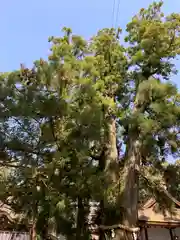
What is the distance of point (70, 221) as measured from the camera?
4.30 meters

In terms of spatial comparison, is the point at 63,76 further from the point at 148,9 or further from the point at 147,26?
the point at 148,9

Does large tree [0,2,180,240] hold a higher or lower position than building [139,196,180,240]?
higher

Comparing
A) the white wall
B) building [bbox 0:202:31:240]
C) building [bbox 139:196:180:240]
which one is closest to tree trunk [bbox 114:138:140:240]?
building [bbox 0:202:31:240]

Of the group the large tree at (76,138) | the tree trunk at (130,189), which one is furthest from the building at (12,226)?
the tree trunk at (130,189)

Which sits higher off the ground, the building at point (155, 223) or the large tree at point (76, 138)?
the large tree at point (76, 138)

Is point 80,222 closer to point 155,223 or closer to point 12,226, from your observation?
point 12,226

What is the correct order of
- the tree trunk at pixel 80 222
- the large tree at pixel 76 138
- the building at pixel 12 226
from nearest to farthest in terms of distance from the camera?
the large tree at pixel 76 138 → the tree trunk at pixel 80 222 → the building at pixel 12 226

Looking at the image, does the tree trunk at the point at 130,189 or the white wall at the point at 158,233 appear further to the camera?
the white wall at the point at 158,233

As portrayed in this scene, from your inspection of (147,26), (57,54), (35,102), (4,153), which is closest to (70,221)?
(4,153)

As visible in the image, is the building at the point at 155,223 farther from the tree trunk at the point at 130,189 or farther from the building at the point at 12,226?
the building at the point at 12,226

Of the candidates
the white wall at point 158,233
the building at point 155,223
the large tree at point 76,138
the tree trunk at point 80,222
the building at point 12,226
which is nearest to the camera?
the large tree at point 76,138

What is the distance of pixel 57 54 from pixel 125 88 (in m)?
1.79

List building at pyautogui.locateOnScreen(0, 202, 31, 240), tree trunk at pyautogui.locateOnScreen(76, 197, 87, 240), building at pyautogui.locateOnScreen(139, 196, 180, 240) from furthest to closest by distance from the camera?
building at pyautogui.locateOnScreen(139, 196, 180, 240) → building at pyautogui.locateOnScreen(0, 202, 31, 240) → tree trunk at pyautogui.locateOnScreen(76, 197, 87, 240)

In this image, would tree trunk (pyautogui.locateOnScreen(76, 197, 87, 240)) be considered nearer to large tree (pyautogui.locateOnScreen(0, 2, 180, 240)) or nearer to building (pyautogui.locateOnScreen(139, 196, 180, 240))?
large tree (pyautogui.locateOnScreen(0, 2, 180, 240))
